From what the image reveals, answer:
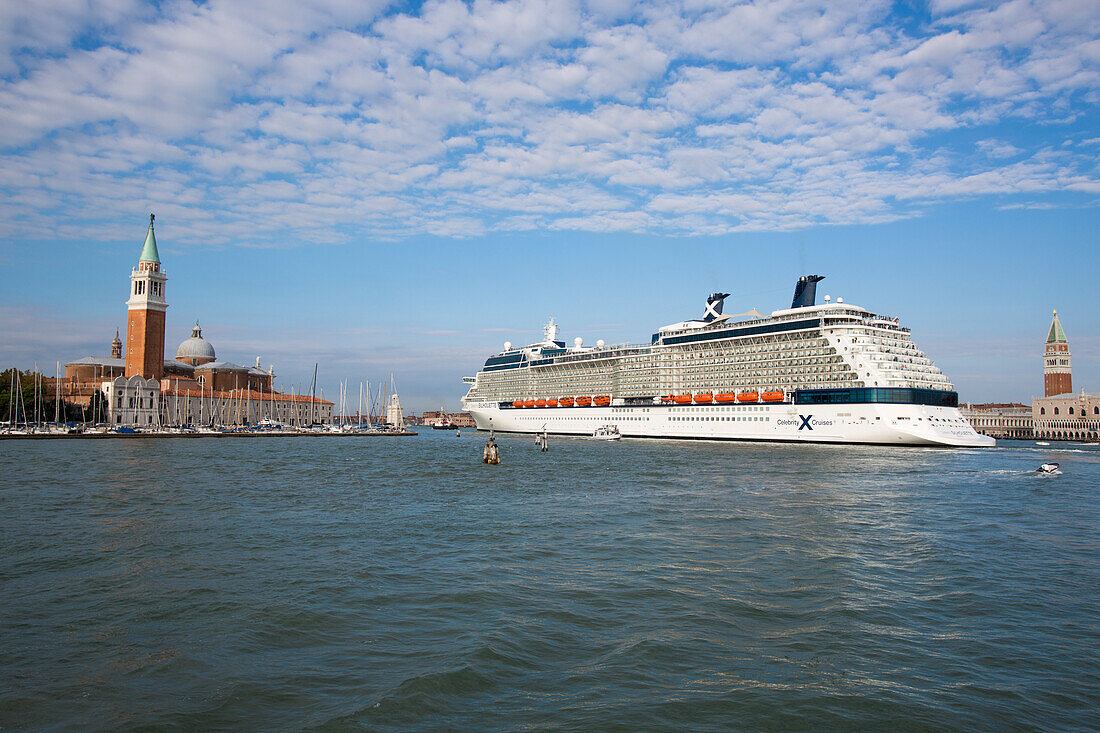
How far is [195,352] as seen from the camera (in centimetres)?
13950

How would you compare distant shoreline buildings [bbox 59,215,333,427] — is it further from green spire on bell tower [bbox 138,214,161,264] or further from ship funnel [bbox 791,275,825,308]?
ship funnel [bbox 791,275,825,308]

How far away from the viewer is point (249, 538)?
17297 mm

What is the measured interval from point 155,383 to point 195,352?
3563 centimetres

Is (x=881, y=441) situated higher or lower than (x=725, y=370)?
lower

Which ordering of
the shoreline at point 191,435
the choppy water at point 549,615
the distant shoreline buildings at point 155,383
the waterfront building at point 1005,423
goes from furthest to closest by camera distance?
1. the waterfront building at point 1005,423
2. the distant shoreline buildings at point 155,383
3. the shoreline at point 191,435
4. the choppy water at point 549,615

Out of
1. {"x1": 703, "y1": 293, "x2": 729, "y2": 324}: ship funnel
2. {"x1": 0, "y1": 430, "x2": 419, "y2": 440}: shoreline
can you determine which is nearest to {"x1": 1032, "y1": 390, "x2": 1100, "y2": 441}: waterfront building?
{"x1": 703, "y1": 293, "x2": 729, "y2": 324}: ship funnel

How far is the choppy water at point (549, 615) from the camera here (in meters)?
7.80

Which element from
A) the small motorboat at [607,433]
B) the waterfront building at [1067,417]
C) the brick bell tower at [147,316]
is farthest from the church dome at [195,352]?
the waterfront building at [1067,417]

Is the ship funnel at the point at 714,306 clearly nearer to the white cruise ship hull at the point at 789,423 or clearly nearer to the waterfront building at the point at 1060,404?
the white cruise ship hull at the point at 789,423

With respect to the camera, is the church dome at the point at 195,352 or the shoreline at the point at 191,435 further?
the church dome at the point at 195,352

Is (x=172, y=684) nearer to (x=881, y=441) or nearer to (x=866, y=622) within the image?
(x=866, y=622)

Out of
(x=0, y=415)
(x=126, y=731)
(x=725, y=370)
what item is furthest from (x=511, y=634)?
(x=0, y=415)

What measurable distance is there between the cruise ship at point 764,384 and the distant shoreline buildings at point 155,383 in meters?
55.8

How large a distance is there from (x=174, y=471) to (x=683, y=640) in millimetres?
34336
